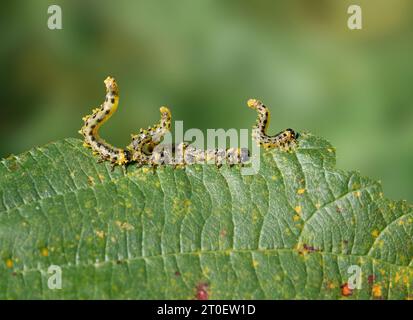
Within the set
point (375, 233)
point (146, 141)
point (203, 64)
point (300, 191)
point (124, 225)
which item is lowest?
point (375, 233)

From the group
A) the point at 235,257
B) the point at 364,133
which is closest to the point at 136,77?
the point at 364,133

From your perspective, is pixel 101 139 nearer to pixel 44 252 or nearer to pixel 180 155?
pixel 180 155

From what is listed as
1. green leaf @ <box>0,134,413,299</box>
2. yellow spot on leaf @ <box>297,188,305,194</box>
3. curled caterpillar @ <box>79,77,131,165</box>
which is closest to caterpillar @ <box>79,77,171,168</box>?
curled caterpillar @ <box>79,77,131,165</box>

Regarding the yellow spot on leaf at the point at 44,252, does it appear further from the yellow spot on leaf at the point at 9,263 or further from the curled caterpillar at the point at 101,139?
the curled caterpillar at the point at 101,139

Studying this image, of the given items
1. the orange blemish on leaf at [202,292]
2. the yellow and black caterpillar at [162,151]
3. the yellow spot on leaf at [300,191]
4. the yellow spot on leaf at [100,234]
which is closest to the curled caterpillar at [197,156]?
the yellow and black caterpillar at [162,151]

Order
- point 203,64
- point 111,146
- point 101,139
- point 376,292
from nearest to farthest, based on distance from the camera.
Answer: point 376,292 < point 111,146 < point 101,139 < point 203,64

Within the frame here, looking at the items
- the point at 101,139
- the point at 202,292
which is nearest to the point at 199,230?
the point at 202,292

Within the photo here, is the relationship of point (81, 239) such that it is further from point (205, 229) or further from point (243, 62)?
point (243, 62)
